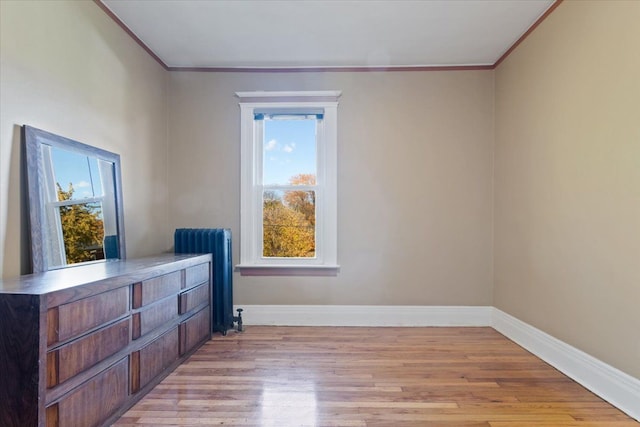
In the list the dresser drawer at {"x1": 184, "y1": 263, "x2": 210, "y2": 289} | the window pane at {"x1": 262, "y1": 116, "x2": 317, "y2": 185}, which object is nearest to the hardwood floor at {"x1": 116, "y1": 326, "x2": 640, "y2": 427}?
the dresser drawer at {"x1": 184, "y1": 263, "x2": 210, "y2": 289}

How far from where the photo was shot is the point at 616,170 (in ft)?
6.93

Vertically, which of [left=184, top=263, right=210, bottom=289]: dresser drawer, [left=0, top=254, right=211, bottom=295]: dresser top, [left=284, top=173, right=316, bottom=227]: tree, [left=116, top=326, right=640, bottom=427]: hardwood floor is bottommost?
[left=116, top=326, right=640, bottom=427]: hardwood floor

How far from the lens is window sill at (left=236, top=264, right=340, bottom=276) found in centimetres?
371

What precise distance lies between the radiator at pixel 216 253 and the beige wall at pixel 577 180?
263cm

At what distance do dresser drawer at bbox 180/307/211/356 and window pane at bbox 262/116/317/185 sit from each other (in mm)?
1474

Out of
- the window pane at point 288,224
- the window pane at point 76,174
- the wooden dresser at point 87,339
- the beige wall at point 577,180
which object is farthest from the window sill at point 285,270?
the beige wall at point 577,180

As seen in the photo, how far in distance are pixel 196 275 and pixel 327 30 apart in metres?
2.28

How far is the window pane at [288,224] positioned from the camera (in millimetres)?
3822

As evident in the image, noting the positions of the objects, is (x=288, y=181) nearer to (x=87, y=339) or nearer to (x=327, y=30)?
(x=327, y=30)

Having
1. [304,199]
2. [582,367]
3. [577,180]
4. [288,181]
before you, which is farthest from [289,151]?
[582,367]

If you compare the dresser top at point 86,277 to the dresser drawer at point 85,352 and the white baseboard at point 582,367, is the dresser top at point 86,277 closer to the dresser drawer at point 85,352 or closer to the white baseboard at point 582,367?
the dresser drawer at point 85,352

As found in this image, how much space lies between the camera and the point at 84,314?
170cm

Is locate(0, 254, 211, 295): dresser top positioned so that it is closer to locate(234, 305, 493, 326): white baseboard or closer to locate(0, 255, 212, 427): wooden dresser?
locate(0, 255, 212, 427): wooden dresser

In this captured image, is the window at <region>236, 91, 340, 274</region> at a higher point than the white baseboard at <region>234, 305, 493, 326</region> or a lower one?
higher
